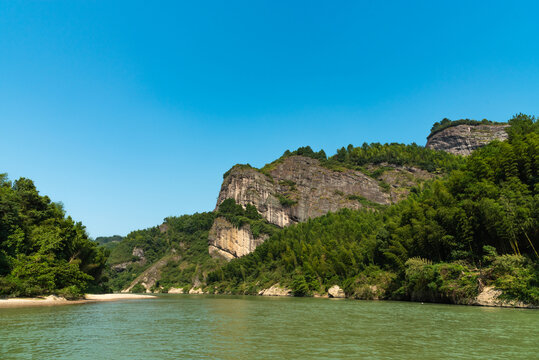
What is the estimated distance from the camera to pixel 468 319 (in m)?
19.7

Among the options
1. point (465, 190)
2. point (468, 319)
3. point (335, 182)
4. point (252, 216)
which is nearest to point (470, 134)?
point (335, 182)

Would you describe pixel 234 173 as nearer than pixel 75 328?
No

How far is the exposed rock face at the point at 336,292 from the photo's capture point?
5464 cm

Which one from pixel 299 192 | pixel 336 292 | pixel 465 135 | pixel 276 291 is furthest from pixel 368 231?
pixel 465 135

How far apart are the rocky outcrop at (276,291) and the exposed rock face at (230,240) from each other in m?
46.8

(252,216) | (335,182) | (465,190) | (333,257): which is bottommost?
(333,257)

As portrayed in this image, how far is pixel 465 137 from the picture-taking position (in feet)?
551

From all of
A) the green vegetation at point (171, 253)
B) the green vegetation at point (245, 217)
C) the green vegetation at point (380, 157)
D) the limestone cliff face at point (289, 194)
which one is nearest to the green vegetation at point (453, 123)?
the green vegetation at point (380, 157)

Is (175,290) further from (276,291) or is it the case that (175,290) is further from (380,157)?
(380,157)

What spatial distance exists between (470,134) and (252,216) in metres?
120

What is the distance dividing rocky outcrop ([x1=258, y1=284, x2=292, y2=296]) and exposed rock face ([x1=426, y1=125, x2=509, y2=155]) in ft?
432

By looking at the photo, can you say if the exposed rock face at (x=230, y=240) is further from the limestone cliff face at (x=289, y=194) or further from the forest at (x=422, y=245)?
the forest at (x=422, y=245)

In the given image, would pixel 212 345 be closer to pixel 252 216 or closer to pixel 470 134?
pixel 252 216

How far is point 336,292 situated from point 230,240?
261ft
